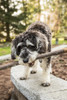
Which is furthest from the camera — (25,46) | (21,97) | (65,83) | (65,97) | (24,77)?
(24,77)

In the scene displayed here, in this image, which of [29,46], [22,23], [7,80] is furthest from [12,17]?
[29,46]

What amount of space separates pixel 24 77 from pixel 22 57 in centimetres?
123

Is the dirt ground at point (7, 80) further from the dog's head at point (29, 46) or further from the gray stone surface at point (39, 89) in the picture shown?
the dog's head at point (29, 46)

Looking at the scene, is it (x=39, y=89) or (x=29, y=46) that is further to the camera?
(x=39, y=89)

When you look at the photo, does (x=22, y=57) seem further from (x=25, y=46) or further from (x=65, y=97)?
(x=65, y=97)

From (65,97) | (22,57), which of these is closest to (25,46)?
(22,57)

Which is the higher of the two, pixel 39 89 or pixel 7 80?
pixel 39 89

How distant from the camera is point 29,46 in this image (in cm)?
314

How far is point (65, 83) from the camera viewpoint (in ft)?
A: 11.7

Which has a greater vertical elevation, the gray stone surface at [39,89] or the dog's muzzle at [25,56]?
the dog's muzzle at [25,56]

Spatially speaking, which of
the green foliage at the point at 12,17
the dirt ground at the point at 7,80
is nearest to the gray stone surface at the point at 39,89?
the dirt ground at the point at 7,80

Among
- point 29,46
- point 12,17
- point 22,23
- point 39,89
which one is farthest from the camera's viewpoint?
point 22,23

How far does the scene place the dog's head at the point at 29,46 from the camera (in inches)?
119

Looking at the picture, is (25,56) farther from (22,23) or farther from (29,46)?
(22,23)
